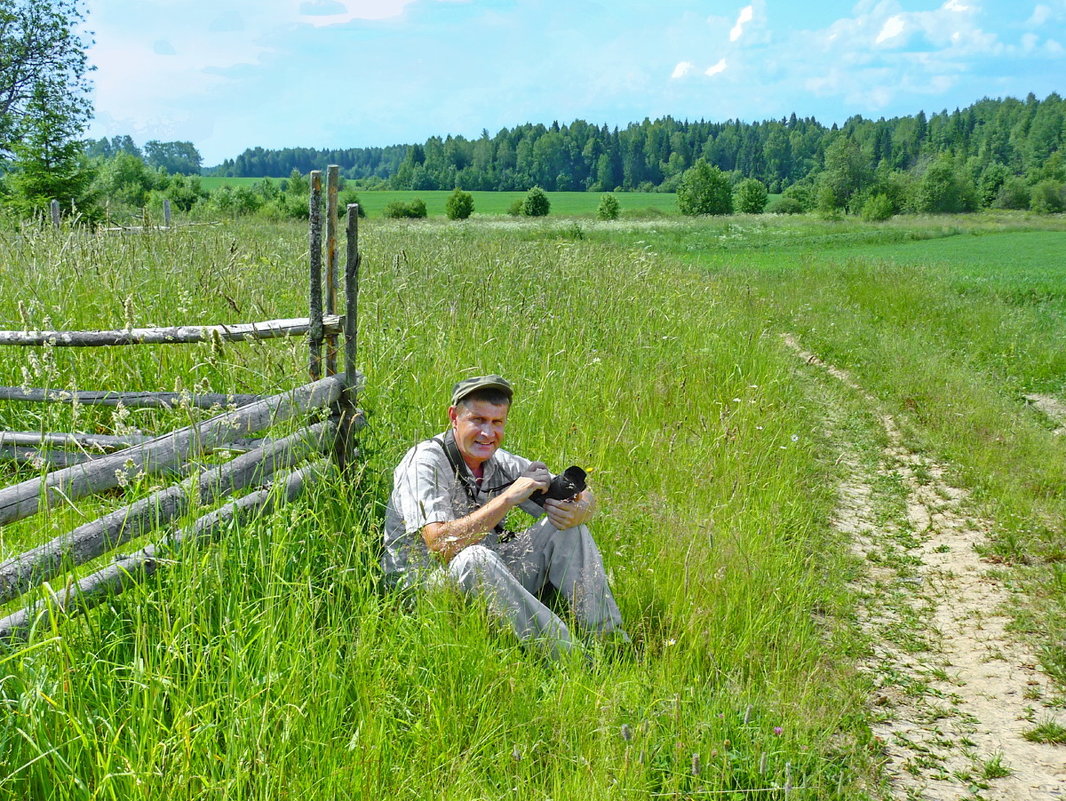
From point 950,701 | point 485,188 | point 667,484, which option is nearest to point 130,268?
point 667,484

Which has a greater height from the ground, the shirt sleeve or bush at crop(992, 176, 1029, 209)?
bush at crop(992, 176, 1029, 209)

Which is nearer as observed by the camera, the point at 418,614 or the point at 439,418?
the point at 418,614

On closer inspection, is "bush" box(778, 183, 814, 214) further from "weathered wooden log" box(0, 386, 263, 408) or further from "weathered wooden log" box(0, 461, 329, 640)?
"weathered wooden log" box(0, 461, 329, 640)

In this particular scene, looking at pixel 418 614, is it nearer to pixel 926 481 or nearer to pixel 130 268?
pixel 130 268

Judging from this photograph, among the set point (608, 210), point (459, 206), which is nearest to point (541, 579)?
point (459, 206)

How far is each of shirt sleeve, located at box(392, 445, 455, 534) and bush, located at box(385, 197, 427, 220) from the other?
56.1m

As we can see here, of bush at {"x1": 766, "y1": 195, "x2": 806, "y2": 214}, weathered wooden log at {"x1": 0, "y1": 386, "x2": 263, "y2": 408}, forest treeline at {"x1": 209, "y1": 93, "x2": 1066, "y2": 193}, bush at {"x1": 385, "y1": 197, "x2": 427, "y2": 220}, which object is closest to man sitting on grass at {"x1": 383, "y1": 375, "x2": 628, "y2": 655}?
weathered wooden log at {"x1": 0, "y1": 386, "x2": 263, "y2": 408}

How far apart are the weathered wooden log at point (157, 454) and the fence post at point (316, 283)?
18 centimetres

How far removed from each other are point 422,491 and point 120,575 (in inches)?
47.0

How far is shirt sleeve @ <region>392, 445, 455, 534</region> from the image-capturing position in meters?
3.44

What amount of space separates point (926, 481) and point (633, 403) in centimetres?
257

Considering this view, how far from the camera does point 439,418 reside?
5.21m

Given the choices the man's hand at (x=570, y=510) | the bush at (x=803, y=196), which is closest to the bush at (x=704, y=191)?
the bush at (x=803, y=196)

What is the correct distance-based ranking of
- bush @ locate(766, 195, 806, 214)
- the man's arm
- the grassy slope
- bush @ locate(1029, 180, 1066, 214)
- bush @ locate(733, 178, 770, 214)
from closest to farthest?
the man's arm → the grassy slope → bush @ locate(733, 178, 770, 214) → bush @ locate(766, 195, 806, 214) → bush @ locate(1029, 180, 1066, 214)
